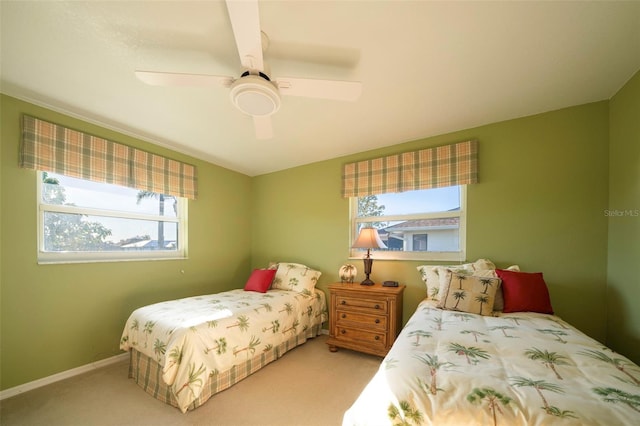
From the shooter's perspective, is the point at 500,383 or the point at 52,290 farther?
the point at 52,290

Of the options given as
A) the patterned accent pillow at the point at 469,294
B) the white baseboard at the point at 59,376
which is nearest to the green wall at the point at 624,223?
the patterned accent pillow at the point at 469,294

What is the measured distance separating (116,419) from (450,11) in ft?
10.6

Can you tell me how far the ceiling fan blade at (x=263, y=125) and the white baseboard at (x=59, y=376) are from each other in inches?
105

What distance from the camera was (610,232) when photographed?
198 centimetres

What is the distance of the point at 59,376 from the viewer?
212 cm

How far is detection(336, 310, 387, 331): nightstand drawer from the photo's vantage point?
247 cm

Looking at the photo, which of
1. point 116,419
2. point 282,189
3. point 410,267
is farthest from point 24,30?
point 410,267

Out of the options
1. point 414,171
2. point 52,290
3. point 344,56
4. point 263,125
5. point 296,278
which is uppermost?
point 344,56

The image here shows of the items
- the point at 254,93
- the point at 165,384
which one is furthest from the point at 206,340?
the point at 254,93

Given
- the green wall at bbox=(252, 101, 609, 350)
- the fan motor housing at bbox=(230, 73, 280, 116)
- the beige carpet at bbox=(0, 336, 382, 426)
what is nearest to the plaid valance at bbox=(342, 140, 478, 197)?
the green wall at bbox=(252, 101, 609, 350)

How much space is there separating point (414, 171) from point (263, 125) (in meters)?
1.80

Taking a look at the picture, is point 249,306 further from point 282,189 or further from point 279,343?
point 282,189

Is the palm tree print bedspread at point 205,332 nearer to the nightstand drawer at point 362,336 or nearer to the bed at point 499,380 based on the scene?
the nightstand drawer at point 362,336

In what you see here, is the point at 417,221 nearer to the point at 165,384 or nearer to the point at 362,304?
the point at 362,304
